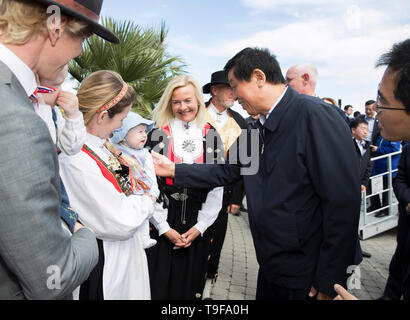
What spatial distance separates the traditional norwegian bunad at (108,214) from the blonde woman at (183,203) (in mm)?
821

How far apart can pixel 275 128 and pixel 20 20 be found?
1.44 meters

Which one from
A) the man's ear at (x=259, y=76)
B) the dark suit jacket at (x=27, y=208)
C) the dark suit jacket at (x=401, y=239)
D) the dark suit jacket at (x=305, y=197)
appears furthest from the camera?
the dark suit jacket at (x=401, y=239)

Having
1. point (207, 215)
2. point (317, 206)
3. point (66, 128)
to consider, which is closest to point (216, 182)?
point (207, 215)

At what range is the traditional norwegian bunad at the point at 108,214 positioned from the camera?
1798mm

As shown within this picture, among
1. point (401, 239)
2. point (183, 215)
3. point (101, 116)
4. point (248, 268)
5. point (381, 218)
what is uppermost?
point (101, 116)

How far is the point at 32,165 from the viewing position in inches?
34.2

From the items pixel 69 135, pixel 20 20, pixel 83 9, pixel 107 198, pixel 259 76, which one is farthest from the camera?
pixel 259 76

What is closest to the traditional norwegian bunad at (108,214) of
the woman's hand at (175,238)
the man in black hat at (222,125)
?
the woman's hand at (175,238)

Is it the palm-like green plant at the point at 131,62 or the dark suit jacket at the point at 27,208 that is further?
the palm-like green plant at the point at 131,62

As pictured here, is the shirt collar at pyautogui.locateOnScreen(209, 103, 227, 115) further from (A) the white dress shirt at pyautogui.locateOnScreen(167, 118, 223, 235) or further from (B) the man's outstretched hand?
(B) the man's outstretched hand

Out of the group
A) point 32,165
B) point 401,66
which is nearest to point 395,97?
point 401,66

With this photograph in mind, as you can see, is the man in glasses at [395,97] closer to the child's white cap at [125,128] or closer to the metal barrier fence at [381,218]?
the child's white cap at [125,128]

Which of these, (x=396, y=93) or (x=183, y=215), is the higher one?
(x=396, y=93)

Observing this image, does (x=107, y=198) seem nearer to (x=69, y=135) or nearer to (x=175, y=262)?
(x=69, y=135)
